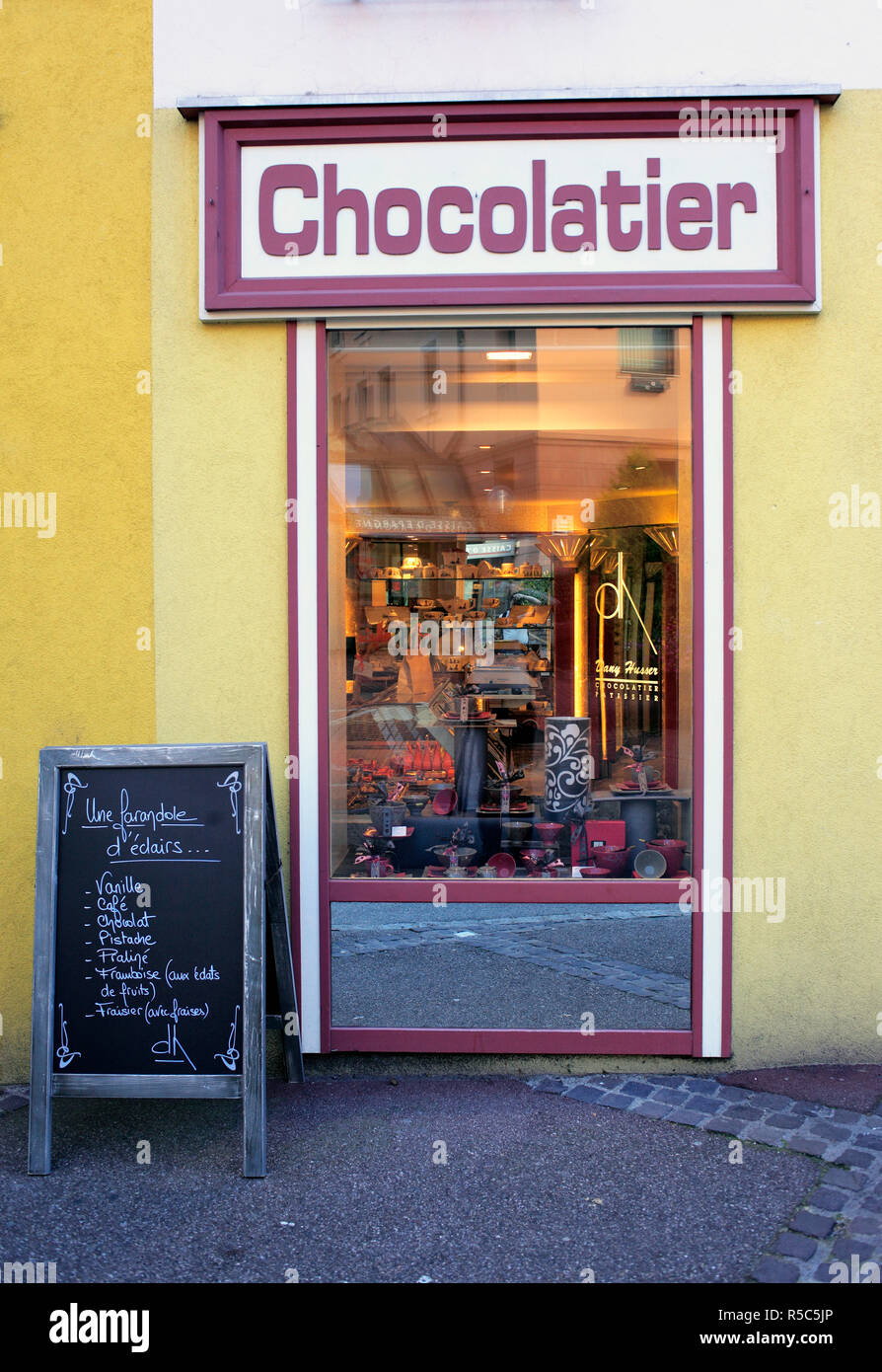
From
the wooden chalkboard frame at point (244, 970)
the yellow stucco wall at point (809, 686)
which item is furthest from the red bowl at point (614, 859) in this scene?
the wooden chalkboard frame at point (244, 970)

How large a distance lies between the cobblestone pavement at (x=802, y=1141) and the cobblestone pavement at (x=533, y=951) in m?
0.35

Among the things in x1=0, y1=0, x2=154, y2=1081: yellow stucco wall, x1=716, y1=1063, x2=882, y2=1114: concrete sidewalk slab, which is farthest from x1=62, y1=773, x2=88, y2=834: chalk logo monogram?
x1=716, y1=1063, x2=882, y2=1114: concrete sidewalk slab

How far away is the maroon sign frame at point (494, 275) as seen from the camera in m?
4.29

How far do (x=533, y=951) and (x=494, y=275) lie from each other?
2755 mm

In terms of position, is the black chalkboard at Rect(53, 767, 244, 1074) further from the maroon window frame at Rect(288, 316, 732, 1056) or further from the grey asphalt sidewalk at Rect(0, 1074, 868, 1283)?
the maroon window frame at Rect(288, 316, 732, 1056)

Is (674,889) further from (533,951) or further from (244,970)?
(244,970)

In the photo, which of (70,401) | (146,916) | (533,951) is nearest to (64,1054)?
(146,916)

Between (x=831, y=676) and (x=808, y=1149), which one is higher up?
(x=831, y=676)

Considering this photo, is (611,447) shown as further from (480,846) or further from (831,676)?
(480,846)

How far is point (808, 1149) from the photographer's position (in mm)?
3721

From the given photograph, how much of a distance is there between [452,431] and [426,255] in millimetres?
919

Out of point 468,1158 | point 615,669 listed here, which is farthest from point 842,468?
point 468,1158

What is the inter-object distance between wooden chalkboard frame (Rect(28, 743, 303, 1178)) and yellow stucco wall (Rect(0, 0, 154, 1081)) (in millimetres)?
670

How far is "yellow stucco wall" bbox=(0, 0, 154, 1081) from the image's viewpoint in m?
4.43
